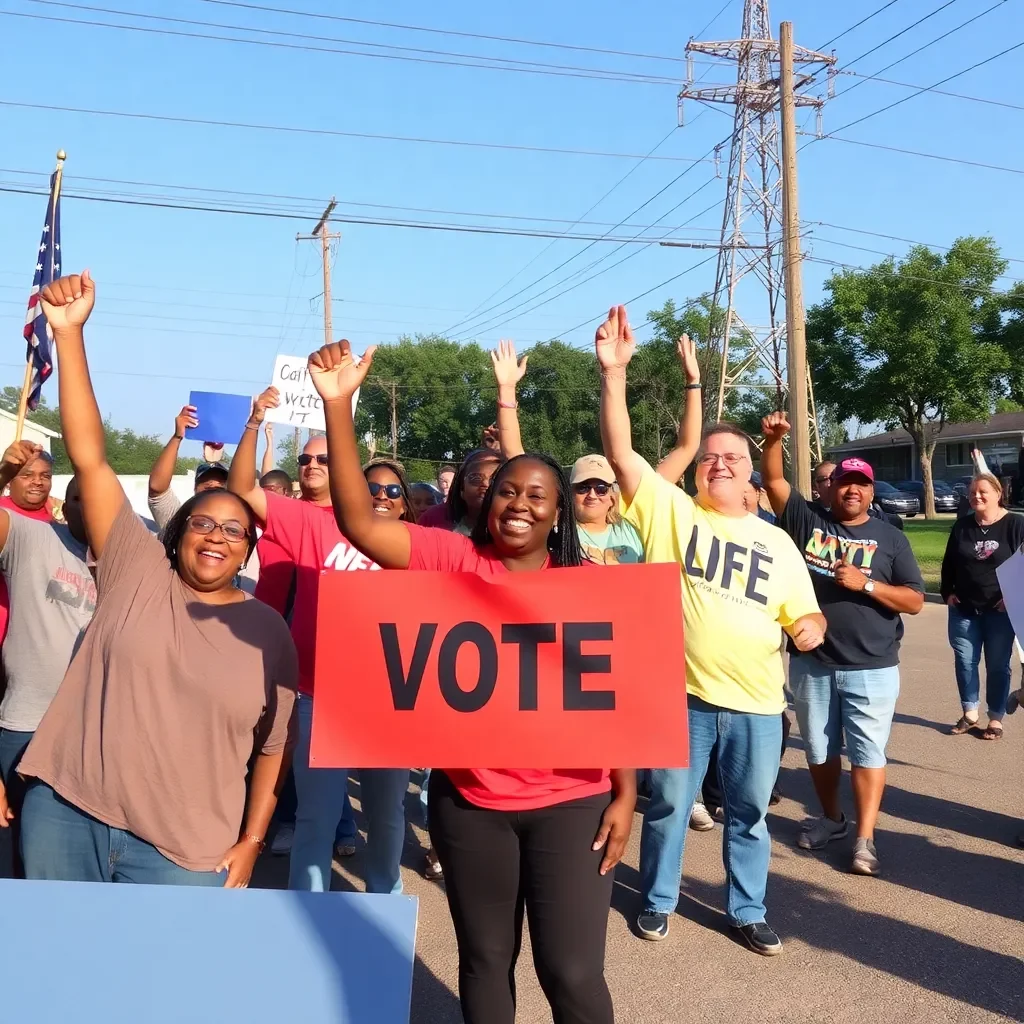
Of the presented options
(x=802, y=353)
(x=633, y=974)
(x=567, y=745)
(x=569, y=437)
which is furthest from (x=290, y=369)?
(x=569, y=437)

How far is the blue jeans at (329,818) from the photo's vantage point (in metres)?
4.02

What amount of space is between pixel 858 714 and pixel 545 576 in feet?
10.1

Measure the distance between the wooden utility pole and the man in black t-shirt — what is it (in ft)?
33.4

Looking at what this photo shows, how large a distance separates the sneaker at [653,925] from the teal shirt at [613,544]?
1719 mm

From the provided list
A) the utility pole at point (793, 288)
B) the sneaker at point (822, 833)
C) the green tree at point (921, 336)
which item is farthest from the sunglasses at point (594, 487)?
the green tree at point (921, 336)

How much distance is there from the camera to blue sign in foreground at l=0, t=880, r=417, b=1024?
6.38 feet

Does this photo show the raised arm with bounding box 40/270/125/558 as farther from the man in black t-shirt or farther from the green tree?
the green tree

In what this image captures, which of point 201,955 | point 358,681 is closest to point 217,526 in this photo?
point 358,681

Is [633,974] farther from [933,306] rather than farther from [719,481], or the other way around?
[933,306]

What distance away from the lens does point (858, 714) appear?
529 cm

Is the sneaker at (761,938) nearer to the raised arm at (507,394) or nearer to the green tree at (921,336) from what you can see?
the raised arm at (507,394)

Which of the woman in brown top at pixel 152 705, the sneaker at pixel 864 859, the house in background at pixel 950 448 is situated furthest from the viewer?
the house in background at pixel 950 448

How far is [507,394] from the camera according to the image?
4559 millimetres

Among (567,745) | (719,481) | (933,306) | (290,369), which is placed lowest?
(567,745)
